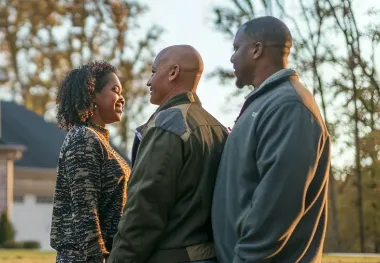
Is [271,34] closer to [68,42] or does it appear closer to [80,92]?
[80,92]

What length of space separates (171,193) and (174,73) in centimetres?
57

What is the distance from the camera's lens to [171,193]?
12.6ft

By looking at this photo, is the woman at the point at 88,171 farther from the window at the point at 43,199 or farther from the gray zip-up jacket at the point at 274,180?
the window at the point at 43,199

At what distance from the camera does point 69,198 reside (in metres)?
4.78

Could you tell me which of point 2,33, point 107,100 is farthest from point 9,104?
point 107,100

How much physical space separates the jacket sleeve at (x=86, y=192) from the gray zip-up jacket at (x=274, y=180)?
1.01 meters

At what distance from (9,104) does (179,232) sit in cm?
3913

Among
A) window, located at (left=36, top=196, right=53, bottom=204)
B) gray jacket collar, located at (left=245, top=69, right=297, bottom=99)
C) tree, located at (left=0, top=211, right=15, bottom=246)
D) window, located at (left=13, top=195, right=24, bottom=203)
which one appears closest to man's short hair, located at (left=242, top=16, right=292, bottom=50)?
gray jacket collar, located at (left=245, top=69, right=297, bottom=99)

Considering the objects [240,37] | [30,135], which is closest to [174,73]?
[240,37]

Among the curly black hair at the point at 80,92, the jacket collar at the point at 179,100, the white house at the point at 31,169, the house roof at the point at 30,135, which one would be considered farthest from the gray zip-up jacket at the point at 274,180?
the house roof at the point at 30,135

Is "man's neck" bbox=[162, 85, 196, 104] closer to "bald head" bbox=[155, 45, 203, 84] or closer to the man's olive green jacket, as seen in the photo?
"bald head" bbox=[155, 45, 203, 84]

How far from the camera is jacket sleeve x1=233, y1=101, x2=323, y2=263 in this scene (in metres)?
3.47

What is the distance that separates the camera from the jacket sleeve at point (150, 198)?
12.5 feet

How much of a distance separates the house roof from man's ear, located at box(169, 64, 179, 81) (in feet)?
116
